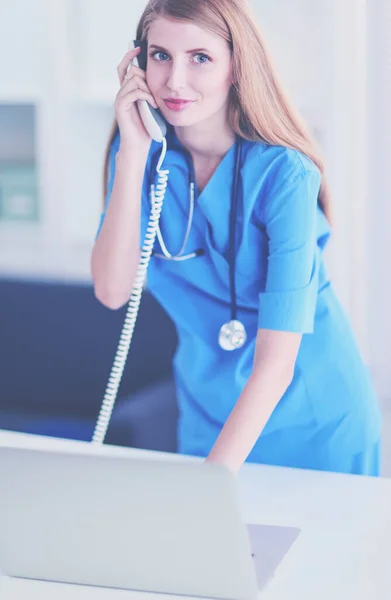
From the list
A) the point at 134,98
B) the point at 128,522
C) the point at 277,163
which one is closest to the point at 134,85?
the point at 134,98

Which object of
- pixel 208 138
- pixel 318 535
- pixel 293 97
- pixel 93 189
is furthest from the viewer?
pixel 93 189

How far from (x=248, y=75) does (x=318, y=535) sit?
67cm

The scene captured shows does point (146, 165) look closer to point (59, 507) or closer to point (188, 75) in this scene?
point (188, 75)

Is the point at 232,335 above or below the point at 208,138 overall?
below

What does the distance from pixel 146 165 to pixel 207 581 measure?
764 millimetres

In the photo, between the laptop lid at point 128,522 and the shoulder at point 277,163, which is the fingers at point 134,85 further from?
the laptop lid at point 128,522

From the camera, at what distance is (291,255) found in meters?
1.41

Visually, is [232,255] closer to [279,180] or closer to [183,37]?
[279,180]

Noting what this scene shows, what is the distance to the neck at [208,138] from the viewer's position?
4.96 ft

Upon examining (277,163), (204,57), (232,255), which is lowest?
(232,255)

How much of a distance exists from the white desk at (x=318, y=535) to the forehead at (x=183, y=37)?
0.68 metres

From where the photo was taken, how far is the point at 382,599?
3.71 ft

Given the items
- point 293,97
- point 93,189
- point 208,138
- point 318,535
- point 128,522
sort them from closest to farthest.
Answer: point 128,522, point 318,535, point 208,138, point 293,97, point 93,189

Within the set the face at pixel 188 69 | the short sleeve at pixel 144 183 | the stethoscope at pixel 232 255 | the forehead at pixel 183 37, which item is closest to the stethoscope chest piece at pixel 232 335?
the stethoscope at pixel 232 255
